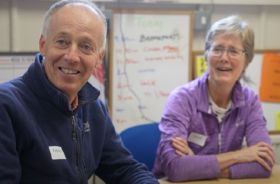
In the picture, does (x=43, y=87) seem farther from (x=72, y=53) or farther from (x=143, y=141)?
(x=143, y=141)

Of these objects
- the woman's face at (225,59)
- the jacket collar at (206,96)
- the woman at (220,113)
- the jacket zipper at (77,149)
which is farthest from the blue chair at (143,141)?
the jacket zipper at (77,149)

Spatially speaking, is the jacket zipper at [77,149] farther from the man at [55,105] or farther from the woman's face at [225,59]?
the woman's face at [225,59]

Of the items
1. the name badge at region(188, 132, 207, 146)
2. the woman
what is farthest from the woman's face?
the name badge at region(188, 132, 207, 146)

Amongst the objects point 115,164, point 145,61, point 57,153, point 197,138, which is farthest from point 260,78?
point 57,153

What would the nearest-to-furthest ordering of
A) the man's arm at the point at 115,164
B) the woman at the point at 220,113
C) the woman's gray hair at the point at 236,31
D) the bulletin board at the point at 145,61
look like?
the man's arm at the point at 115,164 → the woman at the point at 220,113 → the woman's gray hair at the point at 236,31 → the bulletin board at the point at 145,61

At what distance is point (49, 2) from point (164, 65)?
0.83 meters

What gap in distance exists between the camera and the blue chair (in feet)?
7.05

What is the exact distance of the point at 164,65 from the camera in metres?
2.70

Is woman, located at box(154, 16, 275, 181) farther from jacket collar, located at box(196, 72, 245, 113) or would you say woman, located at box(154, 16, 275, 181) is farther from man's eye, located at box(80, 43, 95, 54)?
man's eye, located at box(80, 43, 95, 54)

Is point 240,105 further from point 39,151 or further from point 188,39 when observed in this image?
point 39,151

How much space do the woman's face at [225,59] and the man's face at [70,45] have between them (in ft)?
2.66

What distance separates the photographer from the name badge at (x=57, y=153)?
1.33 meters

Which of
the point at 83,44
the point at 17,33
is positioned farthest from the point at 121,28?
the point at 83,44

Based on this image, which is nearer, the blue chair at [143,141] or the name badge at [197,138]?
the name badge at [197,138]
